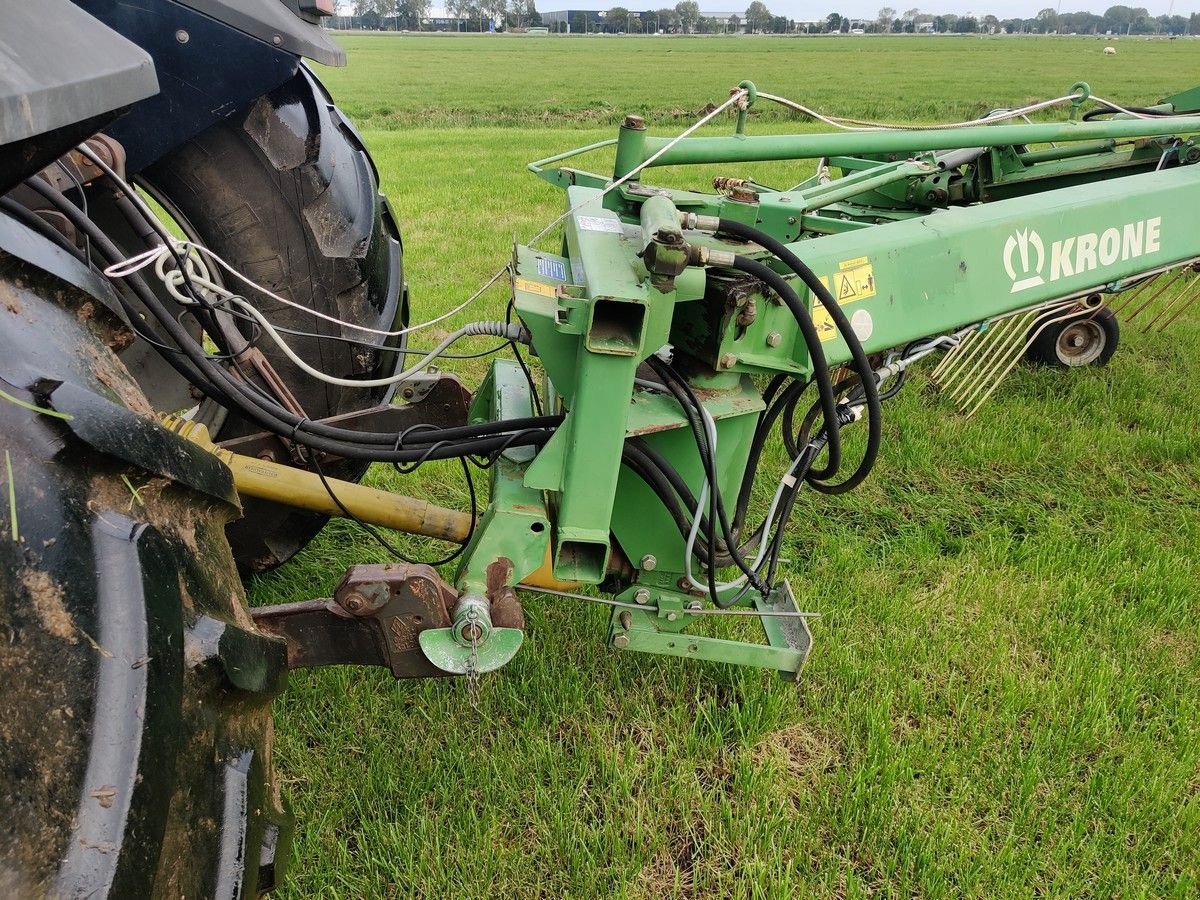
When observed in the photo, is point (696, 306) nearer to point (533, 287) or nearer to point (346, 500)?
point (533, 287)

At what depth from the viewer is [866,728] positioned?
2.33 meters

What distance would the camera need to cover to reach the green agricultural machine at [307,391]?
952mm

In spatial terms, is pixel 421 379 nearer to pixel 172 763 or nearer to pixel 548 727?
pixel 548 727

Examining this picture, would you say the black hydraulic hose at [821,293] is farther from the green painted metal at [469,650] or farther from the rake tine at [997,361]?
the rake tine at [997,361]

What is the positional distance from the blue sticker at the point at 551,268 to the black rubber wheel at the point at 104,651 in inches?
35.1

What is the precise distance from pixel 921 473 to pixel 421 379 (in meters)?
2.27

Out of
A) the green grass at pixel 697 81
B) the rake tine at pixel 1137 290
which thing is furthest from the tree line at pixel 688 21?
the rake tine at pixel 1137 290

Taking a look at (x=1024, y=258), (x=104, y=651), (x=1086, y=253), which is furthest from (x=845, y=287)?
(x=104, y=651)

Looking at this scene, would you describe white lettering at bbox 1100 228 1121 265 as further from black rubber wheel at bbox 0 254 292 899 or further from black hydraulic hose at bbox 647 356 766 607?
black rubber wheel at bbox 0 254 292 899

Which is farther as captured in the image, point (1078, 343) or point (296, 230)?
point (1078, 343)

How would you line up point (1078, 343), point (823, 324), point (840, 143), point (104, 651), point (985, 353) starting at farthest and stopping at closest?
1. point (1078, 343)
2. point (985, 353)
3. point (840, 143)
4. point (823, 324)
5. point (104, 651)

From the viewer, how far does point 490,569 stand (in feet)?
5.93

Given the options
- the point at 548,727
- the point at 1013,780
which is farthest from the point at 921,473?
the point at 548,727

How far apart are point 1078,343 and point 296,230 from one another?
403cm
